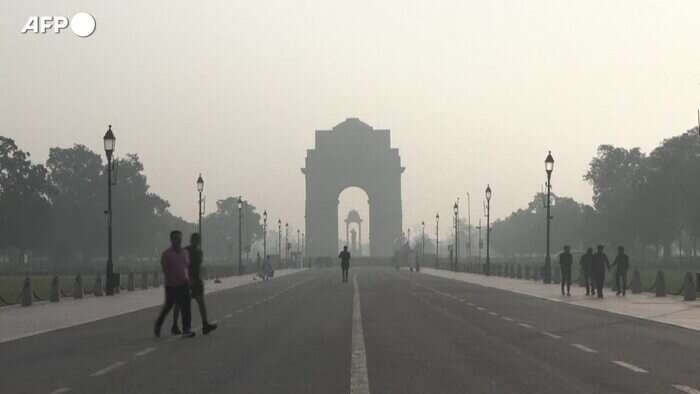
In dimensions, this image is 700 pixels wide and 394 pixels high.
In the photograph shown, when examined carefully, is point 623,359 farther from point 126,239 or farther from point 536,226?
point 536,226

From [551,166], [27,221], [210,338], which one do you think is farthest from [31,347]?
[27,221]

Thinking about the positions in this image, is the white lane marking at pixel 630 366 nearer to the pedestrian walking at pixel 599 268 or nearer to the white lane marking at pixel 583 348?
the white lane marking at pixel 583 348

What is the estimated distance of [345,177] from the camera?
175 meters

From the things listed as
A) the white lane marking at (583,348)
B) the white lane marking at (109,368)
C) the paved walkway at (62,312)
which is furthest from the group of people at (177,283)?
the white lane marking at (583,348)

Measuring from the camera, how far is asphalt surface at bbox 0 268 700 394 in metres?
12.8

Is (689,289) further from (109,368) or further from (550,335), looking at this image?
(109,368)

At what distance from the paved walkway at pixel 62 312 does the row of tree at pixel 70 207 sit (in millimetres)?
54817

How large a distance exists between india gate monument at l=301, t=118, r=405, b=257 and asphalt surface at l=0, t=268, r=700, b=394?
5782 inches

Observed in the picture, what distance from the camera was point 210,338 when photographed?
20203 millimetres

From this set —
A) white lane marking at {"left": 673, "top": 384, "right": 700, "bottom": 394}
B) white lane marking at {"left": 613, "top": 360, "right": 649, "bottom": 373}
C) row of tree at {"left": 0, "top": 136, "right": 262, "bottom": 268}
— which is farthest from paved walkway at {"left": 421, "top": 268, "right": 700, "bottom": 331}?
row of tree at {"left": 0, "top": 136, "right": 262, "bottom": 268}

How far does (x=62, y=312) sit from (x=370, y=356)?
15.9 m

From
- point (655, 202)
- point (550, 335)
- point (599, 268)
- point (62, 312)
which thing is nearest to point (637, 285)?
point (599, 268)

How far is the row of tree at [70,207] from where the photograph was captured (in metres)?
97.4

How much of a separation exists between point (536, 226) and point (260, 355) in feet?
534
